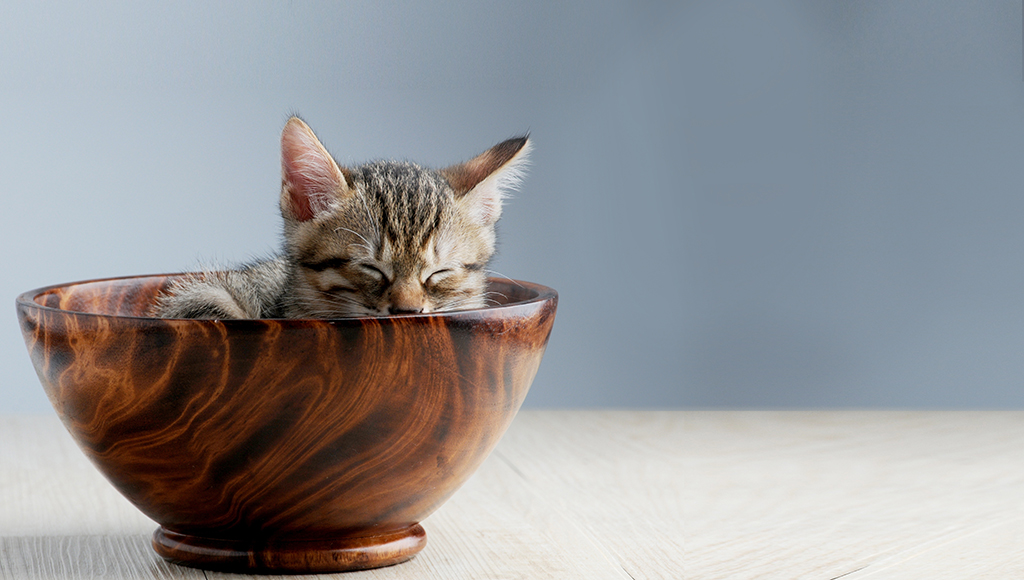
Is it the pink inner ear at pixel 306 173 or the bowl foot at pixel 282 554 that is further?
the pink inner ear at pixel 306 173

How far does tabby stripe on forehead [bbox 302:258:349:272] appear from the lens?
35.1 inches

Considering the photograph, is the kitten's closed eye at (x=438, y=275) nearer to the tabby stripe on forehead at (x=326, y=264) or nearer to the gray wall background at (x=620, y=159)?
the tabby stripe on forehead at (x=326, y=264)

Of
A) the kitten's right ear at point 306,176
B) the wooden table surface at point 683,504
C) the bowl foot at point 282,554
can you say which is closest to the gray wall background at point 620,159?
the wooden table surface at point 683,504

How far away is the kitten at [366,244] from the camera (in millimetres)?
872

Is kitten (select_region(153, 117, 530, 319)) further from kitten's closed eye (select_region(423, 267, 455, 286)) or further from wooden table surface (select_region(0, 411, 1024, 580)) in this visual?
wooden table surface (select_region(0, 411, 1024, 580))

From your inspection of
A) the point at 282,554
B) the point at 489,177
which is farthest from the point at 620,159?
Answer: the point at 282,554

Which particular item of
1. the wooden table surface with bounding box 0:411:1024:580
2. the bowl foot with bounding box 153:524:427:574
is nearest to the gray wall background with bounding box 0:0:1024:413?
the wooden table surface with bounding box 0:411:1024:580

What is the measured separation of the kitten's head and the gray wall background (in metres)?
0.70

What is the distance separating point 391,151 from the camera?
1631 mm

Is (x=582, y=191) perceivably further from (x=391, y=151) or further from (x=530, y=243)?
(x=391, y=151)

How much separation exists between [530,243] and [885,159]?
2.04 ft

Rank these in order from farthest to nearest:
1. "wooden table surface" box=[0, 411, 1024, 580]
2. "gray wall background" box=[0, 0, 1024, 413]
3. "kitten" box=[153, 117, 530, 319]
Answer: "gray wall background" box=[0, 0, 1024, 413]
"kitten" box=[153, 117, 530, 319]
"wooden table surface" box=[0, 411, 1024, 580]

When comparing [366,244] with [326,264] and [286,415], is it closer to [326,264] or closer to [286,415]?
[326,264]

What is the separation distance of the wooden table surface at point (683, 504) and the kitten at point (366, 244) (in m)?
0.20
